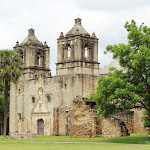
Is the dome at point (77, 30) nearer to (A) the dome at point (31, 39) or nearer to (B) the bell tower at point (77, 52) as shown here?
(B) the bell tower at point (77, 52)

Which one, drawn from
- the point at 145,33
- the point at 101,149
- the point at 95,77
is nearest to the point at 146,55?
the point at 145,33

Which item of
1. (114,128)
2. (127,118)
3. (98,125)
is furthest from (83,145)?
(127,118)

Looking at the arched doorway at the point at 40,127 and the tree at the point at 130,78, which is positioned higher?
the tree at the point at 130,78

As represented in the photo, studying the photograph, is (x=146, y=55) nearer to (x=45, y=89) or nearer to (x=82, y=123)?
(x=82, y=123)

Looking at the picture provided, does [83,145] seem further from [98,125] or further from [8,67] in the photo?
[8,67]

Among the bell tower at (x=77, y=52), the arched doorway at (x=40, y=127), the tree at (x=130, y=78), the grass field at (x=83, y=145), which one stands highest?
the bell tower at (x=77, y=52)

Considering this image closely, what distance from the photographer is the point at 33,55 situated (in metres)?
53.9

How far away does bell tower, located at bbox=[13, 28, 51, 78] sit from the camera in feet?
176

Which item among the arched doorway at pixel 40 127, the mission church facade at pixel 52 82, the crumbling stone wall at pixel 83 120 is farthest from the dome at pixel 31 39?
the crumbling stone wall at pixel 83 120

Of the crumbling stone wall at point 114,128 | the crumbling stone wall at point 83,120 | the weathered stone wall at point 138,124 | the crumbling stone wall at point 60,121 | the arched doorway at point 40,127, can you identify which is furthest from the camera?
the arched doorway at point 40,127

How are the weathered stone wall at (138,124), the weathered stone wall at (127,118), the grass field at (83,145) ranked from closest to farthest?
the grass field at (83,145) → the weathered stone wall at (127,118) → the weathered stone wall at (138,124)

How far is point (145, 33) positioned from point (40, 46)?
26827 mm

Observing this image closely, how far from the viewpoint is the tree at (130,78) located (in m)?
28.6

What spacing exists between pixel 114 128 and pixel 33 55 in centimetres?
2187
